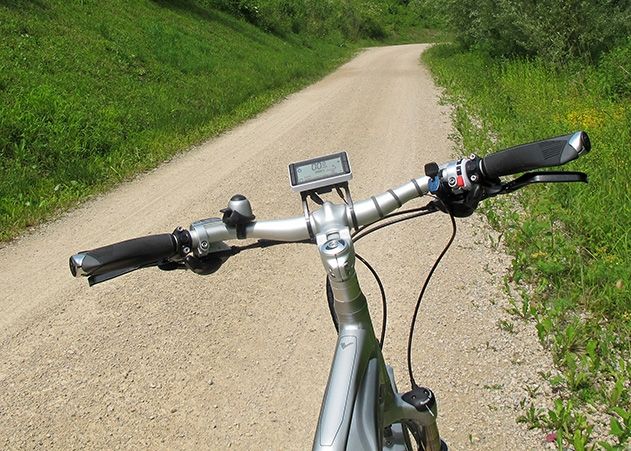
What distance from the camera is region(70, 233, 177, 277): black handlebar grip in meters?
1.52

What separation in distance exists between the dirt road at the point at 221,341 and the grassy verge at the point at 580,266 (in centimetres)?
18

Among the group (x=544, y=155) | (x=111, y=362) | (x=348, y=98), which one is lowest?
(x=348, y=98)

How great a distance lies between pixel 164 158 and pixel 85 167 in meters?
1.29

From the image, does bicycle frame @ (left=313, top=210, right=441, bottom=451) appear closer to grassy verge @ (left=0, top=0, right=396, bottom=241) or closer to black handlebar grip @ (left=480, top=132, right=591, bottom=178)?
black handlebar grip @ (left=480, top=132, right=591, bottom=178)

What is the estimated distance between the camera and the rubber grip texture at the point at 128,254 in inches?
60.0

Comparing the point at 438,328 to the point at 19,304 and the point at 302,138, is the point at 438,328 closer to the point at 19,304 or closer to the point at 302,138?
the point at 19,304

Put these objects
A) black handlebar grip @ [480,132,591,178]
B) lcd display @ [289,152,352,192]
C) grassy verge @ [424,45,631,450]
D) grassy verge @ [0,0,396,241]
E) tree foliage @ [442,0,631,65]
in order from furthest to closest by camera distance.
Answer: tree foliage @ [442,0,631,65] → grassy verge @ [0,0,396,241] → grassy verge @ [424,45,631,450] → lcd display @ [289,152,352,192] → black handlebar grip @ [480,132,591,178]

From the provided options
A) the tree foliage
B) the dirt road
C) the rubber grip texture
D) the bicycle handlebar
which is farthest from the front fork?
the tree foliage

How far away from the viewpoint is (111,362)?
3.63 metres

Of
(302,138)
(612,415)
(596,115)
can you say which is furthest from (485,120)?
(612,415)

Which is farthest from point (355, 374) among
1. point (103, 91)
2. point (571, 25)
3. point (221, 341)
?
point (571, 25)

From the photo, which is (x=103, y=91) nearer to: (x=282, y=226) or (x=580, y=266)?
(x=580, y=266)

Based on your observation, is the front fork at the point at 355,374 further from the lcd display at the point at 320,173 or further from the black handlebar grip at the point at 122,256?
the black handlebar grip at the point at 122,256

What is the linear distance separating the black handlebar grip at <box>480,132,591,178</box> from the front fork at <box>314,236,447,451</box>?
434 millimetres
